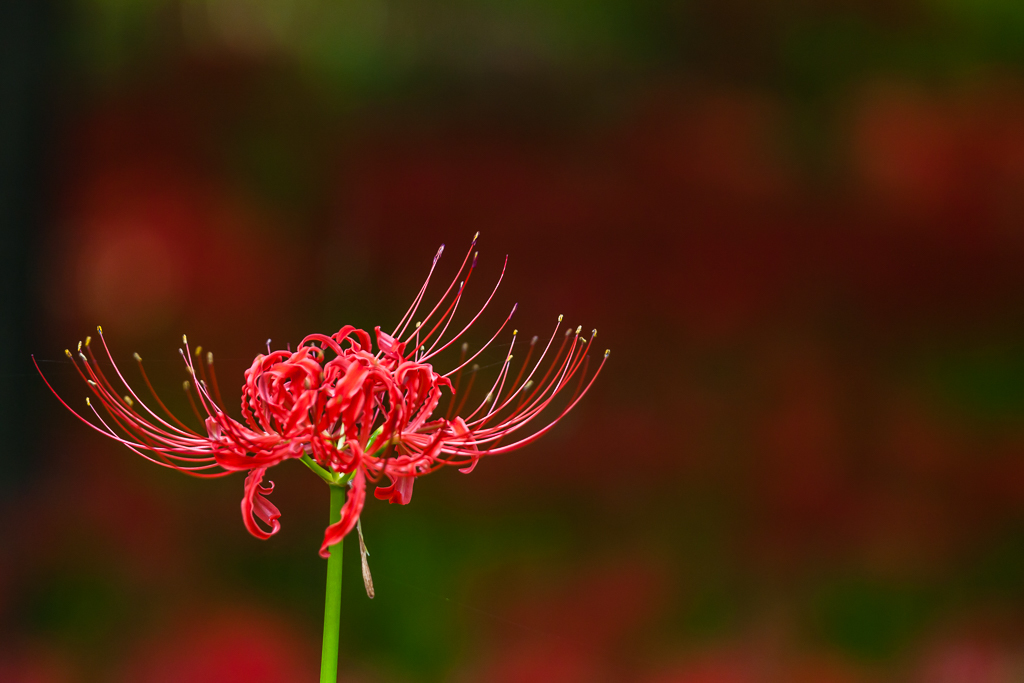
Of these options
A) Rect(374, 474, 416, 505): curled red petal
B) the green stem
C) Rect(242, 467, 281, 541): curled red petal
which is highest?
Rect(374, 474, 416, 505): curled red petal

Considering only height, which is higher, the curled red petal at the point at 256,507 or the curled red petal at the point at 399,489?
the curled red petal at the point at 399,489

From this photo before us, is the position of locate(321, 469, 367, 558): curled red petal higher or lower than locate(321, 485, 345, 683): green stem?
higher

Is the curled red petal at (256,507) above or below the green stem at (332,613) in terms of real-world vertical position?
above

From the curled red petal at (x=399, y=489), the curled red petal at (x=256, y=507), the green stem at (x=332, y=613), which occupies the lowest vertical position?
the green stem at (x=332, y=613)

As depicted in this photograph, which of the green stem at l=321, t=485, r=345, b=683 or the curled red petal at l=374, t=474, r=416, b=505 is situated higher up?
the curled red petal at l=374, t=474, r=416, b=505

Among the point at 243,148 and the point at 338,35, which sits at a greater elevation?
the point at 338,35

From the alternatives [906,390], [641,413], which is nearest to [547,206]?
[641,413]

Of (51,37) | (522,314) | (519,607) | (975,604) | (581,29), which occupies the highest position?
(581,29)

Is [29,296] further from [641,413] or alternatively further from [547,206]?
[641,413]
